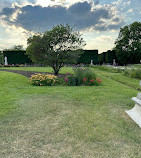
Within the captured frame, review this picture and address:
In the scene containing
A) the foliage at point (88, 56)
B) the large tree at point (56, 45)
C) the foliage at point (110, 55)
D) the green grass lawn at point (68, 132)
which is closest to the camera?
the green grass lawn at point (68, 132)

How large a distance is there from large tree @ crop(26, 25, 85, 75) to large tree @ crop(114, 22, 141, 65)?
22567 millimetres

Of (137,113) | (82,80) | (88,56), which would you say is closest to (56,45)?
(82,80)

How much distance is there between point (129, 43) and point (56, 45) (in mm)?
25258

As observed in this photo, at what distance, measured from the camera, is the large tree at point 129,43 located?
28266 mm

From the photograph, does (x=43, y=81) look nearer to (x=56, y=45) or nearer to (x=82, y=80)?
(x=82, y=80)

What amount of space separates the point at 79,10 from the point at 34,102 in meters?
8.05

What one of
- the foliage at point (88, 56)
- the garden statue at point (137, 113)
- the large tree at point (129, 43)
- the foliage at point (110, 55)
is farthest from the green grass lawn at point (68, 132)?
the foliage at point (110, 55)

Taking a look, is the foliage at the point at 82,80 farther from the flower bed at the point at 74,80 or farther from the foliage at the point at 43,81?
the foliage at the point at 43,81

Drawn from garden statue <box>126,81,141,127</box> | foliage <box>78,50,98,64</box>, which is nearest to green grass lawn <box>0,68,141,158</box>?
garden statue <box>126,81,141,127</box>

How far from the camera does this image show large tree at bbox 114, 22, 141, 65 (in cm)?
2827

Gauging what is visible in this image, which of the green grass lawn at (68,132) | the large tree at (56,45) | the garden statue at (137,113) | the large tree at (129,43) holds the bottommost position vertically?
Answer: the green grass lawn at (68,132)

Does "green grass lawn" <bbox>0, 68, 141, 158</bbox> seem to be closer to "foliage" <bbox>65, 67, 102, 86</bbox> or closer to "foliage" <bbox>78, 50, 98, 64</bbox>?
"foliage" <bbox>65, 67, 102, 86</bbox>

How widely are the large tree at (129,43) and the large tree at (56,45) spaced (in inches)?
A: 888

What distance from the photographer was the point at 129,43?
97.4 ft
